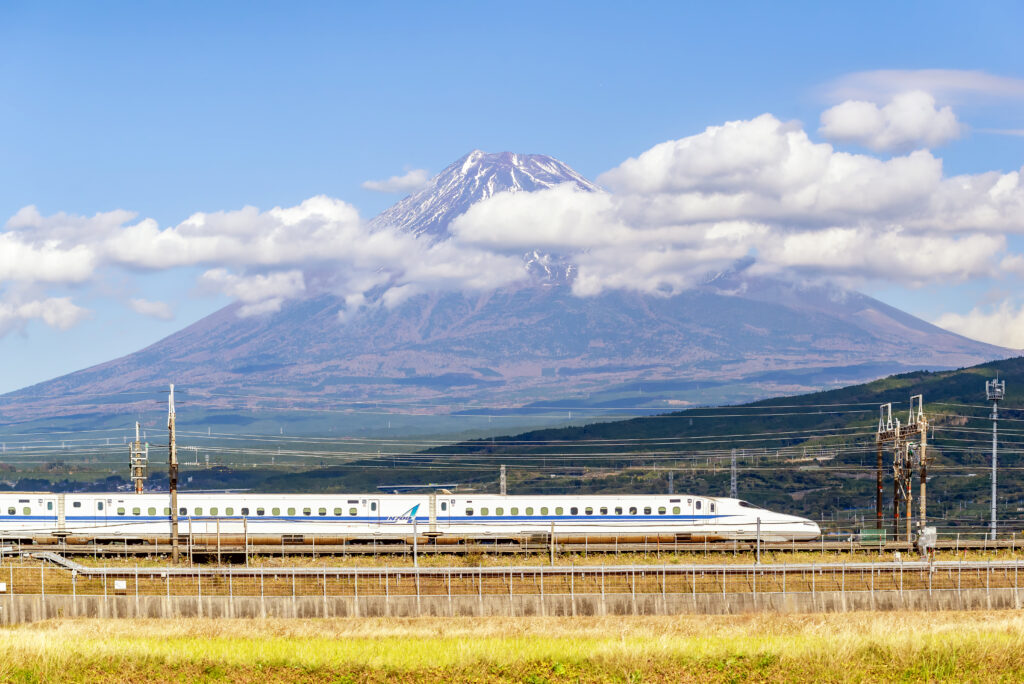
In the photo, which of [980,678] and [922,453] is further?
[922,453]

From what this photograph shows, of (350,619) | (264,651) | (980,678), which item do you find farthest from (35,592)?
(980,678)

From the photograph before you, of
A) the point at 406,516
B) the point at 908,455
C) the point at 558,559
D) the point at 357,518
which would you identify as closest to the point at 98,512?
the point at 357,518

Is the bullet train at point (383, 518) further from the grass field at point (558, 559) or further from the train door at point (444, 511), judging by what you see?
the grass field at point (558, 559)

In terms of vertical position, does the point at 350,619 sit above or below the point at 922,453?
below

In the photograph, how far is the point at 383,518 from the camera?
93188 mm

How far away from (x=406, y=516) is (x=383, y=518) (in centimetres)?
157

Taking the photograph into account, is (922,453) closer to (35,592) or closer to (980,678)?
(980,678)

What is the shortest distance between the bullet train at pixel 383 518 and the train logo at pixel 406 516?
66 mm

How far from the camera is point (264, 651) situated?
5588cm

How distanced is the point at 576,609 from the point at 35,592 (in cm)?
2804

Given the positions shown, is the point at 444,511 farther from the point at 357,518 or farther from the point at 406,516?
the point at 357,518

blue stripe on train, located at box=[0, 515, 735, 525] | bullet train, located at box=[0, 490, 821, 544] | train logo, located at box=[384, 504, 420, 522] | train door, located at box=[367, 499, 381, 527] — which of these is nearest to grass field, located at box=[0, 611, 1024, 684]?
bullet train, located at box=[0, 490, 821, 544]

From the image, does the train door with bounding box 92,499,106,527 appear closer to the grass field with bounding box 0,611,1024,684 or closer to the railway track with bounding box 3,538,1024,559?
the railway track with bounding box 3,538,1024,559

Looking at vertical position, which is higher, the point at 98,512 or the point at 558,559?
the point at 98,512
